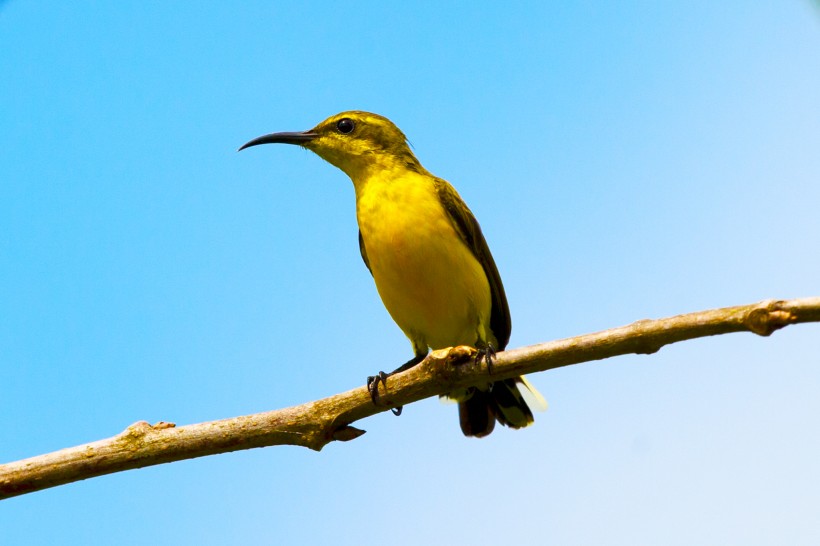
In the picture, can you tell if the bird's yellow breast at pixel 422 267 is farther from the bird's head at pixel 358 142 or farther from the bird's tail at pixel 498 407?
the bird's tail at pixel 498 407

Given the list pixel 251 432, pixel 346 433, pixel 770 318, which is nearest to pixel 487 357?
pixel 346 433

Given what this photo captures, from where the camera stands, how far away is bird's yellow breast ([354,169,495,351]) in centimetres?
670

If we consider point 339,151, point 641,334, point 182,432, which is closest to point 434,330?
point 339,151

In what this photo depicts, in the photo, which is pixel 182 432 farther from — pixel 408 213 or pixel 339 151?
pixel 339 151

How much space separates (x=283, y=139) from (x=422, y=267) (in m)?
2.39

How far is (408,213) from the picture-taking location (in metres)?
6.87

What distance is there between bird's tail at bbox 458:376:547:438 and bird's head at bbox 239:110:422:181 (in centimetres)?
215

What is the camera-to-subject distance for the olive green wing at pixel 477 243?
7164mm

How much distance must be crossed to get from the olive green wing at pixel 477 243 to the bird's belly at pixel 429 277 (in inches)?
5.0

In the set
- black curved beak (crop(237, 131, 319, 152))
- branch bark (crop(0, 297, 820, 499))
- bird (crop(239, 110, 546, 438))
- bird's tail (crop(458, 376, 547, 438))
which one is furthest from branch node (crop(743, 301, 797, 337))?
black curved beak (crop(237, 131, 319, 152))

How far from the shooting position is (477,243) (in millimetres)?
7246

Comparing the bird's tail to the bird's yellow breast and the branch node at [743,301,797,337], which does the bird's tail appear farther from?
the branch node at [743,301,797,337]

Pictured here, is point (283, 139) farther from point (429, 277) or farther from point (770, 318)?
point (770, 318)

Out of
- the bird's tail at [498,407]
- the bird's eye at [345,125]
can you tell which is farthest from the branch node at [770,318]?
the bird's eye at [345,125]
